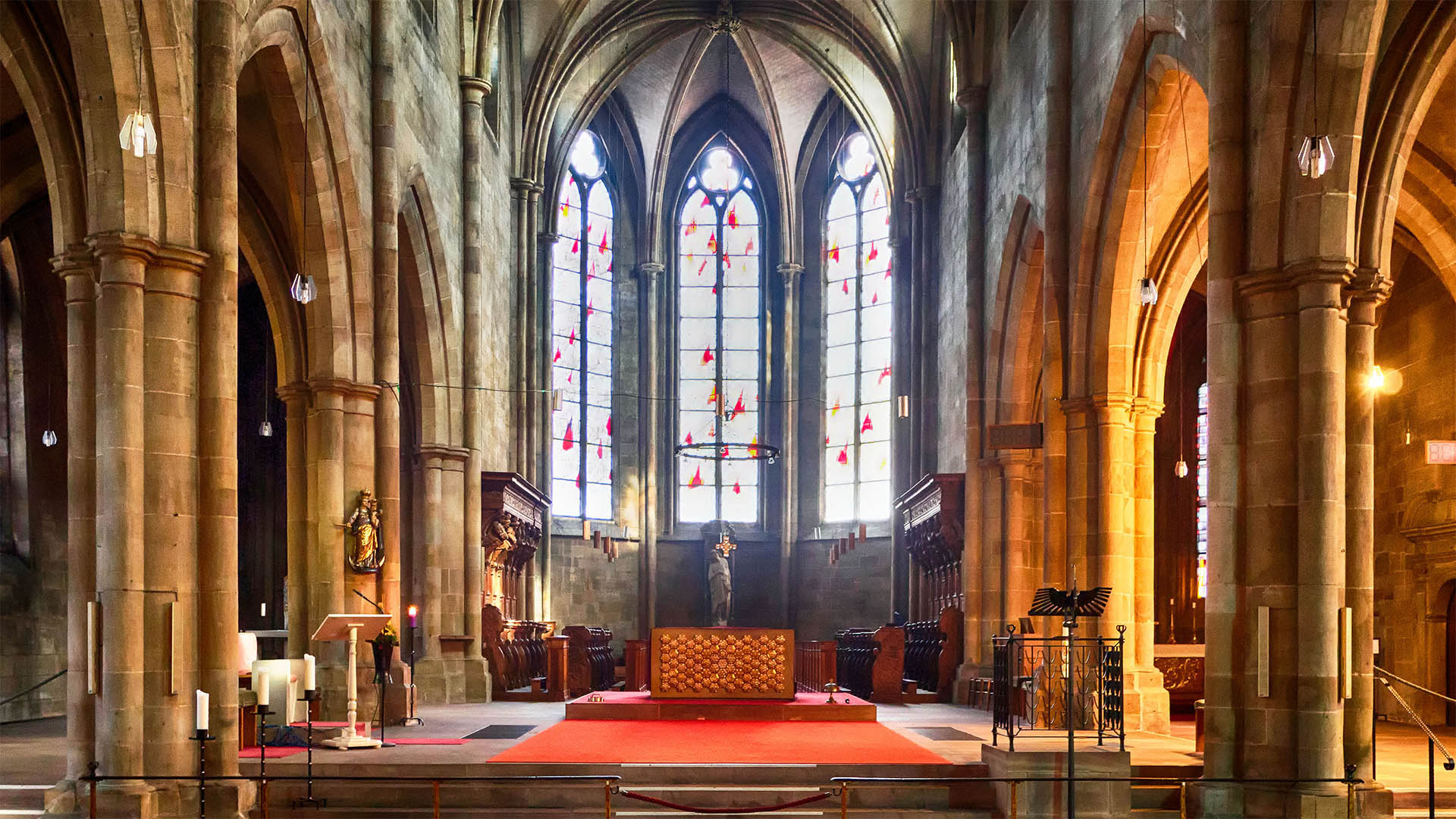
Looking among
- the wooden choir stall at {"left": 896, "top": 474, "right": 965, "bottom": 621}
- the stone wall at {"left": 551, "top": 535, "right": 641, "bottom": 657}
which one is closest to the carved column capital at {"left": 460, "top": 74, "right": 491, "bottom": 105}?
the wooden choir stall at {"left": 896, "top": 474, "right": 965, "bottom": 621}

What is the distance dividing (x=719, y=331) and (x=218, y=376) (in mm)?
25663

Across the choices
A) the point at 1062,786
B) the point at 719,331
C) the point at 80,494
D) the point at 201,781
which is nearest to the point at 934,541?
the point at 719,331

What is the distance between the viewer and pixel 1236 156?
12891 mm

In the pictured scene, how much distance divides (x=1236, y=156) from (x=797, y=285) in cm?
2462

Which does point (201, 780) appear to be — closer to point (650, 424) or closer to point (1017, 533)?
point (1017, 533)

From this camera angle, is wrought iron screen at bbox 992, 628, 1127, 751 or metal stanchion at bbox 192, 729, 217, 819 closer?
metal stanchion at bbox 192, 729, 217, 819

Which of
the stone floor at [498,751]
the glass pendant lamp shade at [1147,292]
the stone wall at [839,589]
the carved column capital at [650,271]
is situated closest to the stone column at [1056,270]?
the stone floor at [498,751]

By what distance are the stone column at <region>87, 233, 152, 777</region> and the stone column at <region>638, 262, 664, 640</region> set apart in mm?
24520

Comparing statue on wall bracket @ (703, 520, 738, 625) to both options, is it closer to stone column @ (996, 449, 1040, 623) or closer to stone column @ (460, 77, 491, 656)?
stone column @ (460, 77, 491, 656)

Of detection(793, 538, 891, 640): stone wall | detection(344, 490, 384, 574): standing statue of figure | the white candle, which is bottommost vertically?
detection(793, 538, 891, 640): stone wall

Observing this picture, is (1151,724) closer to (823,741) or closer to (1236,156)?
(823,741)

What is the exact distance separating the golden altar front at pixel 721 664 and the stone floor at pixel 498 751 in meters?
1.59

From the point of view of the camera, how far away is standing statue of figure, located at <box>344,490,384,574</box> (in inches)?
725

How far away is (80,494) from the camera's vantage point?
12430 mm
